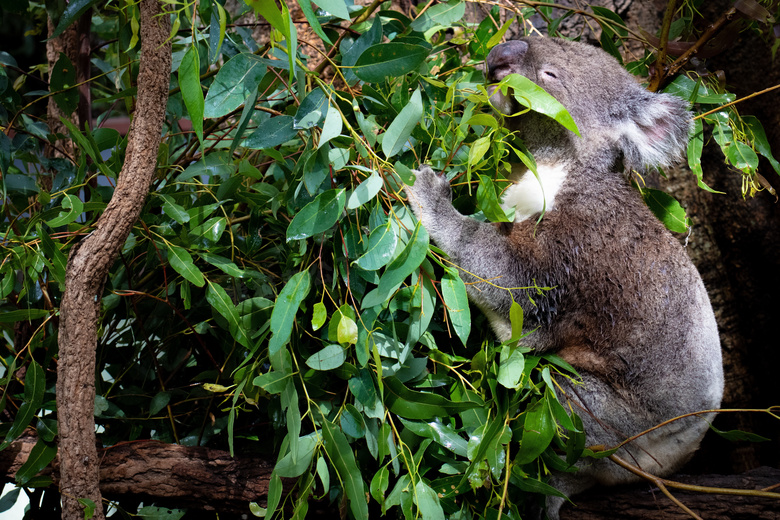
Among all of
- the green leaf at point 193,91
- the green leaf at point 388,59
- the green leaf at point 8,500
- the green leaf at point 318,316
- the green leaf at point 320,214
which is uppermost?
the green leaf at point 193,91

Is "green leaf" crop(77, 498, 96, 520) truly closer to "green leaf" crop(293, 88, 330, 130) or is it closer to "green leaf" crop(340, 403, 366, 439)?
"green leaf" crop(340, 403, 366, 439)

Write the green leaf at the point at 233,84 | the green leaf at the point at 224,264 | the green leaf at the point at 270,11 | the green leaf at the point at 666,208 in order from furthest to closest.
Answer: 1. the green leaf at the point at 666,208
2. the green leaf at the point at 224,264
3. the green leaf at the point at 233,84
4. the green leaf at the point at 270,11

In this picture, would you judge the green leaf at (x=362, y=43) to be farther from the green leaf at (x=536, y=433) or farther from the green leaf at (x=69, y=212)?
the green leaf at (x=536, y=433)

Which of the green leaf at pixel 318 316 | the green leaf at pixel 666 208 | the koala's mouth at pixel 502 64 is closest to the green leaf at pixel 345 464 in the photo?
the green leaf at pixel 318 316

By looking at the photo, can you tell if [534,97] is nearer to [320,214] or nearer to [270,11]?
[320,214]

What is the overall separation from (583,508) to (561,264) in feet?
2.28

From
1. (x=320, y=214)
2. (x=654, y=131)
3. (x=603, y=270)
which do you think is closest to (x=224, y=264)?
(x=320, y=214)

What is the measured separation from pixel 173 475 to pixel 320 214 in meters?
0.81

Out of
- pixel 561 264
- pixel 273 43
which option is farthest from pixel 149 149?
pixel 561 264

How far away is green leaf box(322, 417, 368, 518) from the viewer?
125 centimetres

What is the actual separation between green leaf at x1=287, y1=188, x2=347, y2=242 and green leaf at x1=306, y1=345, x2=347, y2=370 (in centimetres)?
27

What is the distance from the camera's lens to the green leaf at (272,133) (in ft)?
3.76

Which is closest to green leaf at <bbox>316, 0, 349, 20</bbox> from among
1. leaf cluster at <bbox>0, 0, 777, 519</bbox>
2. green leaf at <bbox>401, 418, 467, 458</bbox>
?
leaf cluster at <bbox>0, 0, 777, 519</bbox>

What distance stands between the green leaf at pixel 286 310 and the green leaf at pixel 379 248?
0.15m
